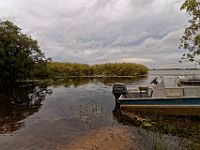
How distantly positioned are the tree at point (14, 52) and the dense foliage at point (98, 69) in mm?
25398

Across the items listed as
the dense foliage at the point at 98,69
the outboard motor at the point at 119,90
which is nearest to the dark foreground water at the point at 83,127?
the outboard motor at the point at 119,90

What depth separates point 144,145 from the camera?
11406mm

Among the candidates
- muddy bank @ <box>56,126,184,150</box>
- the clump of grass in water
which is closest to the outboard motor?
the clump of grass in water

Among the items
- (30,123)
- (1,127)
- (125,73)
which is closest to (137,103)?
(30,123)

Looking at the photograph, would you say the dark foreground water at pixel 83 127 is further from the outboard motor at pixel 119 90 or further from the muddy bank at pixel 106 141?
the outboard motor at pixel 119 90

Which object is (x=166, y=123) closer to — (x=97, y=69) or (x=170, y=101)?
(x=170, y=101)

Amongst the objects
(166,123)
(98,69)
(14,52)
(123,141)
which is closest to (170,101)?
(166,123)

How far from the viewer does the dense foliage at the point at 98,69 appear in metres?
87.0

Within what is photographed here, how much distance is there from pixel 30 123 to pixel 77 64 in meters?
78.8

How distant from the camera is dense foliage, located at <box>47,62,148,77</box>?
87.0 meters

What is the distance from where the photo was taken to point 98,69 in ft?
312

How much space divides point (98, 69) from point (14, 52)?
4612cm

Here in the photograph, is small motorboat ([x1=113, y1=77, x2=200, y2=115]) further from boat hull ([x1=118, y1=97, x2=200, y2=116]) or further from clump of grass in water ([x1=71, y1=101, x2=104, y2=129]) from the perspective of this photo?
clump of grass in water ([x1=71, y1=101, x2=104, y2=129])

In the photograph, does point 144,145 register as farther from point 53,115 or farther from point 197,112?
point 53,115
